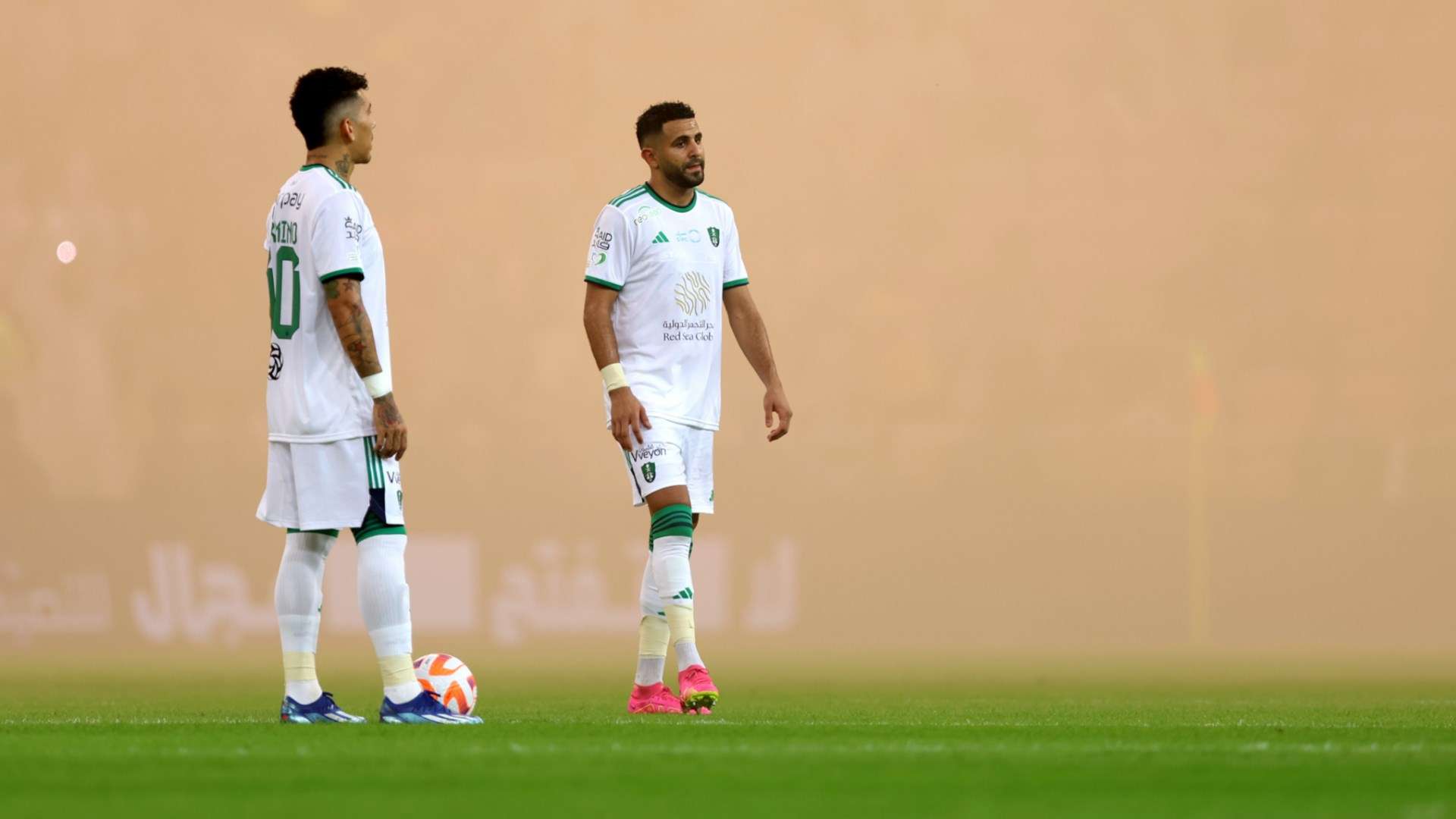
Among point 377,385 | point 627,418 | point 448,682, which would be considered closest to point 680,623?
point 627,418

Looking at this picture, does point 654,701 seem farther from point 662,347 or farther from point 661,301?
point 661,301

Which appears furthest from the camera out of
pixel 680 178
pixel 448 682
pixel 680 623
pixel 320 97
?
pixel 680 178

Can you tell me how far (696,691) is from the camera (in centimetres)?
579

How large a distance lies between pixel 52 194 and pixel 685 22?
152 inches

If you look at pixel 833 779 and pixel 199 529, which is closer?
pixel 833 779

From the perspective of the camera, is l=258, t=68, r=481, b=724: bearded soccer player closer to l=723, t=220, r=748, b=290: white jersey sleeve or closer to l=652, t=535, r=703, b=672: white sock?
l=652, t=535, r=703, b=672: white sock

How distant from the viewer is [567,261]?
1135cm

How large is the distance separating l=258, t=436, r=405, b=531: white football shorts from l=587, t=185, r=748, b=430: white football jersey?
1.11 metres

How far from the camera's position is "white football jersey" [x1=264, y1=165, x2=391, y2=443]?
524cm

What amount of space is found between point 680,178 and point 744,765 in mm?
2724

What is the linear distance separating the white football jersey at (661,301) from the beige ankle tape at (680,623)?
0.62 meters

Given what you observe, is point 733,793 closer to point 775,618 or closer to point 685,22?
point 775,618

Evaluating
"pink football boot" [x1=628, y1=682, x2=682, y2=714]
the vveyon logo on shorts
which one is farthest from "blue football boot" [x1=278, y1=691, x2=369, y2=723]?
the vveyon logo on shorts

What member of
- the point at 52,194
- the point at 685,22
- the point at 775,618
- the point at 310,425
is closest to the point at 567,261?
the point at 685,22
